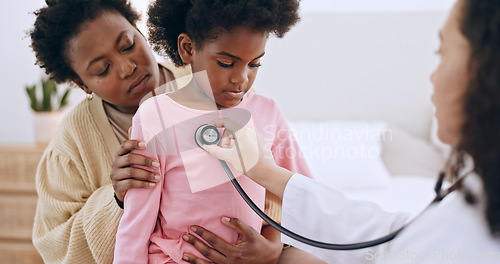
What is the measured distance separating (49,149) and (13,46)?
63.0 inches

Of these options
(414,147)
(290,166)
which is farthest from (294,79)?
(290,166)

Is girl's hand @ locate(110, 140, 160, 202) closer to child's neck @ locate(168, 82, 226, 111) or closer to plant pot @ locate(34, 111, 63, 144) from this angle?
child's neck @ locate(168, 82, 226, 111)

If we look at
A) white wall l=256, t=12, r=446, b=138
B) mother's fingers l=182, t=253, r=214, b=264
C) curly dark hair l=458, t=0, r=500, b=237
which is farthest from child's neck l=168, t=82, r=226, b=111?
white wall l=256, t=12, r=446, b=138

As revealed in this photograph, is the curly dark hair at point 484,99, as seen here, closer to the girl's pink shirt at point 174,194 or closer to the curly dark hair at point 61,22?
the girl's pink shirt at point 174,194

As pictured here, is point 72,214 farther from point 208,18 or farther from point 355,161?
point 355,161

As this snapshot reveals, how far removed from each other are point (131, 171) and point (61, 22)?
11.2 inches

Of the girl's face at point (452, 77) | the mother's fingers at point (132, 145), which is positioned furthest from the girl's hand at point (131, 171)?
the girl's face at point (452, 77)

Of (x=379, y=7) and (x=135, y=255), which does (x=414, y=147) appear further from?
(x=135, y=255)

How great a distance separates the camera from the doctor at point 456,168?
433 mm

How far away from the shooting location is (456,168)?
0.53 m

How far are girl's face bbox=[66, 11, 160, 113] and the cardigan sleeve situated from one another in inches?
6.8

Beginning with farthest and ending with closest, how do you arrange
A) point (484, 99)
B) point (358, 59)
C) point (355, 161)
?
point (358, 59) < point (355, 161) < point (484, 99)

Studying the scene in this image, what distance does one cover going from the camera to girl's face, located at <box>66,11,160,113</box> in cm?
70

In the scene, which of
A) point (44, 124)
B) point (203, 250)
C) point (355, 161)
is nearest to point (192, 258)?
point (203, 250)
